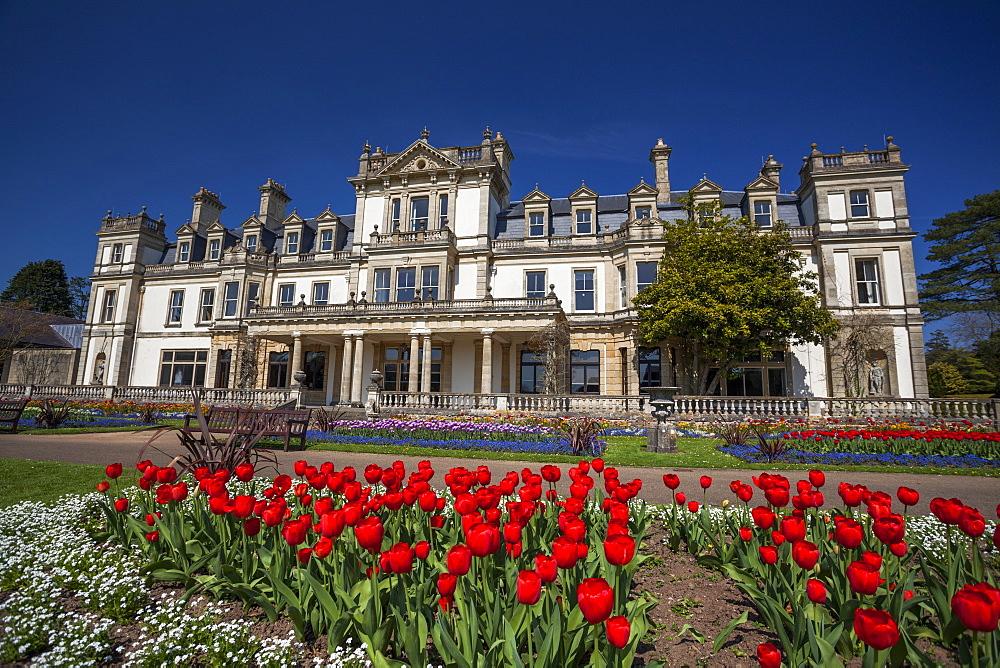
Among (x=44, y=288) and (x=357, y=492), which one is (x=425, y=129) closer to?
(x=357, y=492)

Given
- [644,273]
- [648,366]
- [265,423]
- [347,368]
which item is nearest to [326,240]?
[347,368]

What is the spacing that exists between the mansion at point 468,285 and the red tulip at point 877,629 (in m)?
19.0

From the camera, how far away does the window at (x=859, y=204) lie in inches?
912

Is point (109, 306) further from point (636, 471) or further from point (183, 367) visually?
point (636, 471)

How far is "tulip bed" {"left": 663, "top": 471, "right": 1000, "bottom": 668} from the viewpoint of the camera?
1.75 metres

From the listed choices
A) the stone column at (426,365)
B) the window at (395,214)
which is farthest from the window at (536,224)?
the stone column at (426,365)

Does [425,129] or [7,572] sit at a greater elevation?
[425,129]

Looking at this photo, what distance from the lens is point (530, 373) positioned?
25.0 m

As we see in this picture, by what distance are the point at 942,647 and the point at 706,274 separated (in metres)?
18.5

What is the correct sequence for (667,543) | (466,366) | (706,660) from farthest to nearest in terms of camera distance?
1. (466,366)
2. (667,543)
3. (706,660)

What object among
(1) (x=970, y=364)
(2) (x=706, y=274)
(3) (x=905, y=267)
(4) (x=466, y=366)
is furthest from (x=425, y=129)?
(1) (x=970, y=364)

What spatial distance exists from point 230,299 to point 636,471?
1149 inches

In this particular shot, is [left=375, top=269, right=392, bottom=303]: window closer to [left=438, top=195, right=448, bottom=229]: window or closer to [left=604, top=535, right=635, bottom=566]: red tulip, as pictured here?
[left=438, top=195, right=448, bottom=229]: window

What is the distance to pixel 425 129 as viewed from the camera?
27922 millimetres
